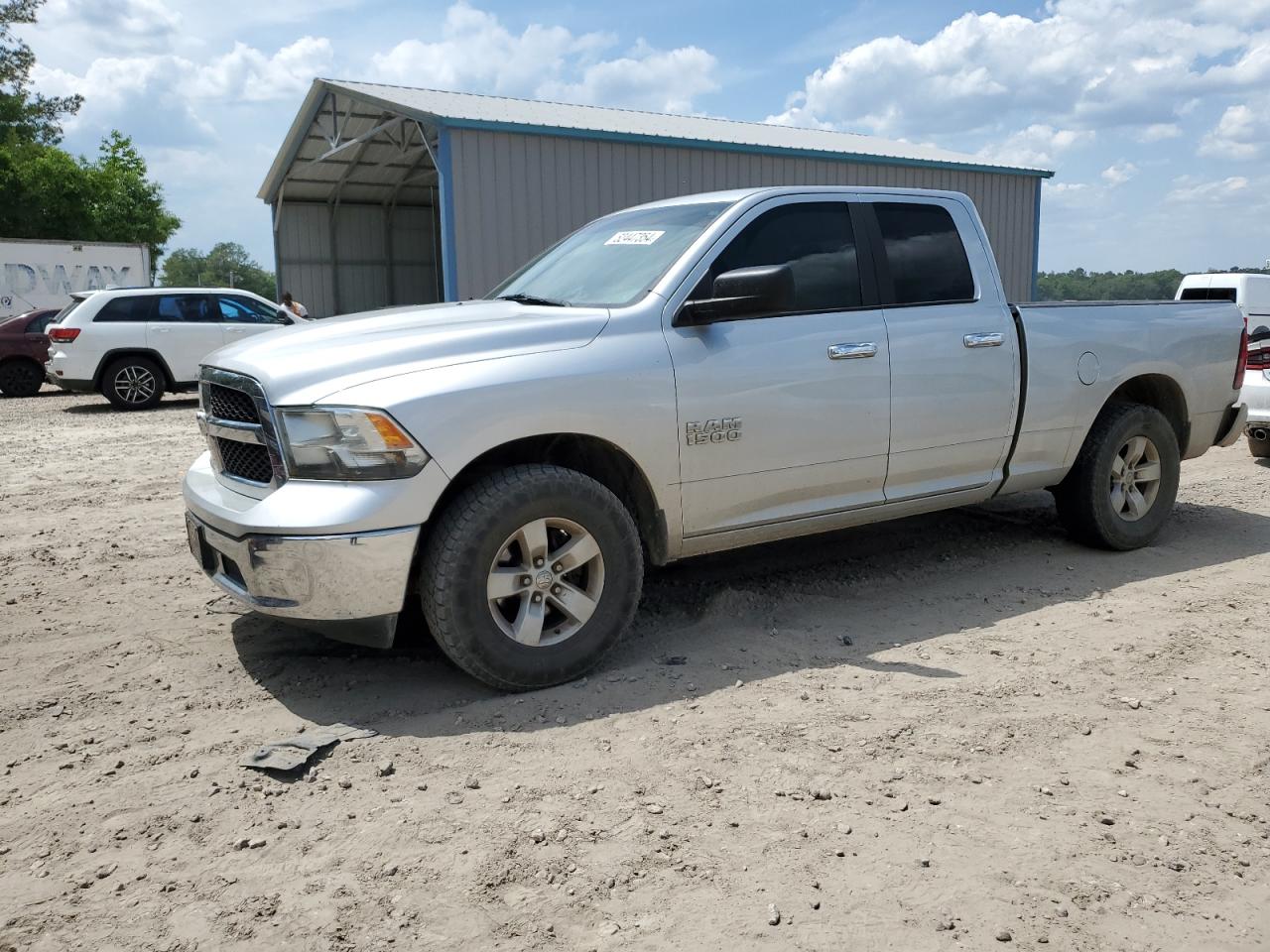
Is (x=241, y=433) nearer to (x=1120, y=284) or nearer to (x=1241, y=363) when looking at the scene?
(x=1241, y=363)

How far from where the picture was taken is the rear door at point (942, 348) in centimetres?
503

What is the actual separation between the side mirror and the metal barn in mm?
12095

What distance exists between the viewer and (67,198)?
38.9 metres

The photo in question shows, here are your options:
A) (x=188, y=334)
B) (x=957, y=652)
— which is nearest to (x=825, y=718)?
(x=957, y=652)

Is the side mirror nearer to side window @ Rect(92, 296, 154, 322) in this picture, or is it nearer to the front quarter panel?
the front quarter panel

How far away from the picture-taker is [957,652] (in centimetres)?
450

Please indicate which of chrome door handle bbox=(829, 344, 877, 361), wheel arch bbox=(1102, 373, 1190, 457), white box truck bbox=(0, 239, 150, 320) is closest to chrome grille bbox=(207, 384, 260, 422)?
chrome door handle bbox=(829, 344, 877, 361)

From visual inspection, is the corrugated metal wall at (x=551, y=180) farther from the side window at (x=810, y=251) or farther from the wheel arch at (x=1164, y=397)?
the side window at (x=810, y=251)

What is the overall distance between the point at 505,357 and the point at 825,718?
1772mm

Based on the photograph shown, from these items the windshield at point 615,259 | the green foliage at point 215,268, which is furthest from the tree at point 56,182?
the green foliage at point 215,268

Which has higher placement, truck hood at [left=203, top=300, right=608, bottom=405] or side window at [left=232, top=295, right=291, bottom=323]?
side window at [left=232, top=295, right=291, bottom=323]

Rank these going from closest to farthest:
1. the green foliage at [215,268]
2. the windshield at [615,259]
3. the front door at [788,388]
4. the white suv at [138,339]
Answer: the front door at [788,388]
the windshield at [615,259]
the white suv at [138,339]
the green foliage at [215,268]

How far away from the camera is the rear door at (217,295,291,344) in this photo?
16.0 metres

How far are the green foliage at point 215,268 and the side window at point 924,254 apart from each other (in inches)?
4757
